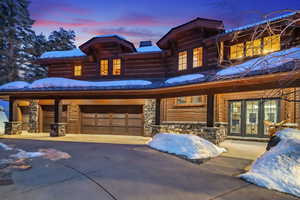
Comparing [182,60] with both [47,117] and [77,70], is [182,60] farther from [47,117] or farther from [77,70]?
[47,117]

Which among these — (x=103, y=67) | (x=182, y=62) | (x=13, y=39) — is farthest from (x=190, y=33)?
(x=13, y=39)

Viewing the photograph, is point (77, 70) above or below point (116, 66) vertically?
below

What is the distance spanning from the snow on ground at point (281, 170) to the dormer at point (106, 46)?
961 centimetres

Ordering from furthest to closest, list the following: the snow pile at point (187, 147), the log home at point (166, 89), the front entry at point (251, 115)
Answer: the front entry at point (251, 115) < the log home at point (166, 89) < the snow pile at point (187, 147)

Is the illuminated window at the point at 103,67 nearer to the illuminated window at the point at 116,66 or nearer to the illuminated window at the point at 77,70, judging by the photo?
the illuminated window at the point at 116,66

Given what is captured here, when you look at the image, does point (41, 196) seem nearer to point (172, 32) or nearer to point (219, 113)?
point (219, 113)

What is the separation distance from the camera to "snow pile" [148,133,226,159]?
5270mm

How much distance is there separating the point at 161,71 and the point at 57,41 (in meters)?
21.1

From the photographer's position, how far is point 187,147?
5.62 metres

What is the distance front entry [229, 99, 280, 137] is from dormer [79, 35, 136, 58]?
25.2 feet

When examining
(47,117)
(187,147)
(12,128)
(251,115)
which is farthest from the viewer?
(47,117)

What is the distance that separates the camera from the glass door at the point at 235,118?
29.7ft

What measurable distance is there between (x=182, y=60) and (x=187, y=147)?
607 cm

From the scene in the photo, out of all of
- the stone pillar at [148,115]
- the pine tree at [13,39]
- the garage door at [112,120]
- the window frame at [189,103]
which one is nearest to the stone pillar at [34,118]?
the garage door at [112,120]
